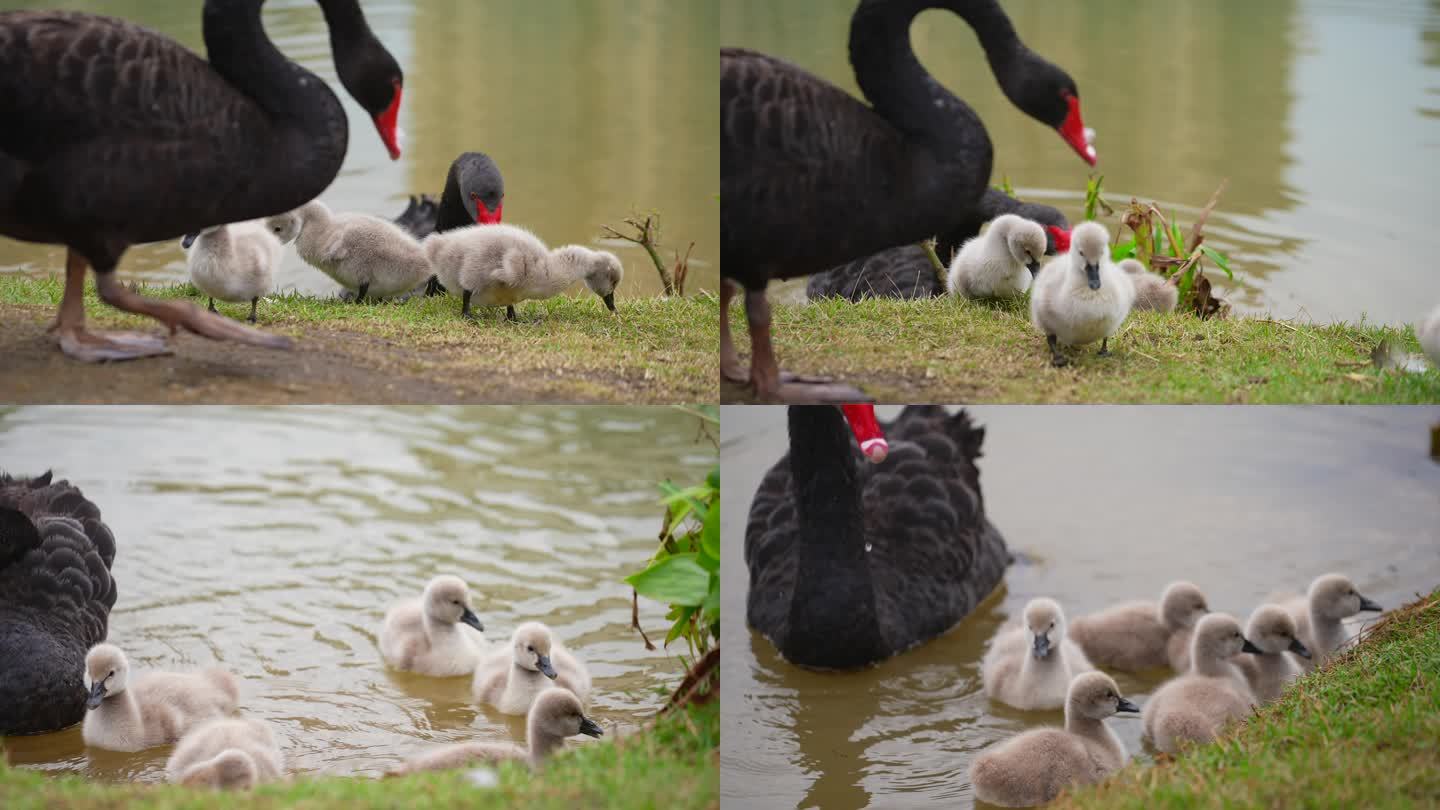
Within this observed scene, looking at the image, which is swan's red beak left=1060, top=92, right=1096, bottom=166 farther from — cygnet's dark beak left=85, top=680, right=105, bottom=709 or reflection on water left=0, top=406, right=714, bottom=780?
cygnet's dark beak left=85, top=680, right=105, bottom=709

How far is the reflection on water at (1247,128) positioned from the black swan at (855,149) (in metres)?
1.28

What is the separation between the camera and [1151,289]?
523 centimetres

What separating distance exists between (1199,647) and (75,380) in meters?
3.88

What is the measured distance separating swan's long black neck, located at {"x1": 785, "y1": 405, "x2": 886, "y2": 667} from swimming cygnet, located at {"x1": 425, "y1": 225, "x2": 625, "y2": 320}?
903mm

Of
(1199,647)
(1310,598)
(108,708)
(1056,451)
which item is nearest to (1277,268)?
(1056,451)

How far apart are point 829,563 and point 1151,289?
153 centimetres

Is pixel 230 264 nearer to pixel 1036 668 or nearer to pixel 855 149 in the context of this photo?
pixel 855 149

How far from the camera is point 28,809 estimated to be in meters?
3.49

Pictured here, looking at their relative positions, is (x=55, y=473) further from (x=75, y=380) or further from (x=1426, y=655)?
(x=1426, y=655)

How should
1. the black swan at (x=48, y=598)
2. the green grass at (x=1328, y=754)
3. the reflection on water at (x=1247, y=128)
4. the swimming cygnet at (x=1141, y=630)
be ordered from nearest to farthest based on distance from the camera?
the green grass at (x=1328, y=754) < the black swan at (x=48, y=598) < the swimming cygnet at (x=1141, y=630) < the reflection on water at (x=1247, y=128)

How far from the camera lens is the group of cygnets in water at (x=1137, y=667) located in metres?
4.45

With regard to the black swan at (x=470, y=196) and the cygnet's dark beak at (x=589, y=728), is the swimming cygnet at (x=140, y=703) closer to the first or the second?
the cygnet's dark beak at (x=589, y=728)

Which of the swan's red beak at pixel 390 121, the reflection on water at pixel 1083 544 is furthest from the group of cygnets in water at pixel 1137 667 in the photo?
the swan's red beak at pixel 390 121

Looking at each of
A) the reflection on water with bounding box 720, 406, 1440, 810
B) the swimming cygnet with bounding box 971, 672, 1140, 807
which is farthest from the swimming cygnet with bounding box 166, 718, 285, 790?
the swimming cygnet with bounding box 971, 672, 1140, 807
